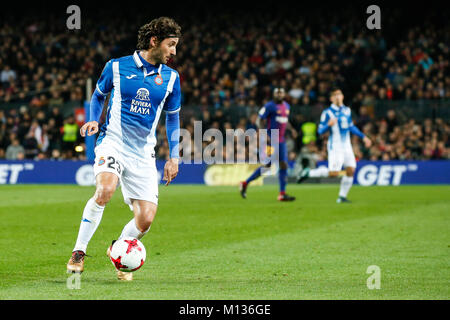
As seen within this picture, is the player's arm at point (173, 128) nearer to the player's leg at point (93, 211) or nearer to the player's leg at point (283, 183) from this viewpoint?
the player's leg at point (93, 211)

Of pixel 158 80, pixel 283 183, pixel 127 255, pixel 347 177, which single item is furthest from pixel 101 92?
pixel 347 177

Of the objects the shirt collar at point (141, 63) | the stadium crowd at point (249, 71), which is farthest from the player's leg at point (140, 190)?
the stadium crowd at point (249, 71)

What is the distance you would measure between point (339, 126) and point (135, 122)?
10.2m

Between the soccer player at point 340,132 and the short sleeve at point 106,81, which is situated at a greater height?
the short sleeve at point 106,81

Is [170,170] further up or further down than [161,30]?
further down

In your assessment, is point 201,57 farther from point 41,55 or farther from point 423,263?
point 423,263

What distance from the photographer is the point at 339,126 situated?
658 inches

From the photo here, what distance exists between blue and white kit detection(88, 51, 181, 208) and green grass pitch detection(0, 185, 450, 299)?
89cm

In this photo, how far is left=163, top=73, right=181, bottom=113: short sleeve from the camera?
7.14 meters

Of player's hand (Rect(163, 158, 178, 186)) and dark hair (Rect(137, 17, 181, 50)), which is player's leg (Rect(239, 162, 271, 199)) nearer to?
player's hand (Rect(163, 158, 178, 186))

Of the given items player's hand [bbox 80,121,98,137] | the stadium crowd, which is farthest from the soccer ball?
the stadium crowd

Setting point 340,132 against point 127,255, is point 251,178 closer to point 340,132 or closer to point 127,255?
point 340,132

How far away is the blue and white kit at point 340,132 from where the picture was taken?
16594 mm

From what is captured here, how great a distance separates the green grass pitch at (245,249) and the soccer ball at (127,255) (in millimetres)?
160
